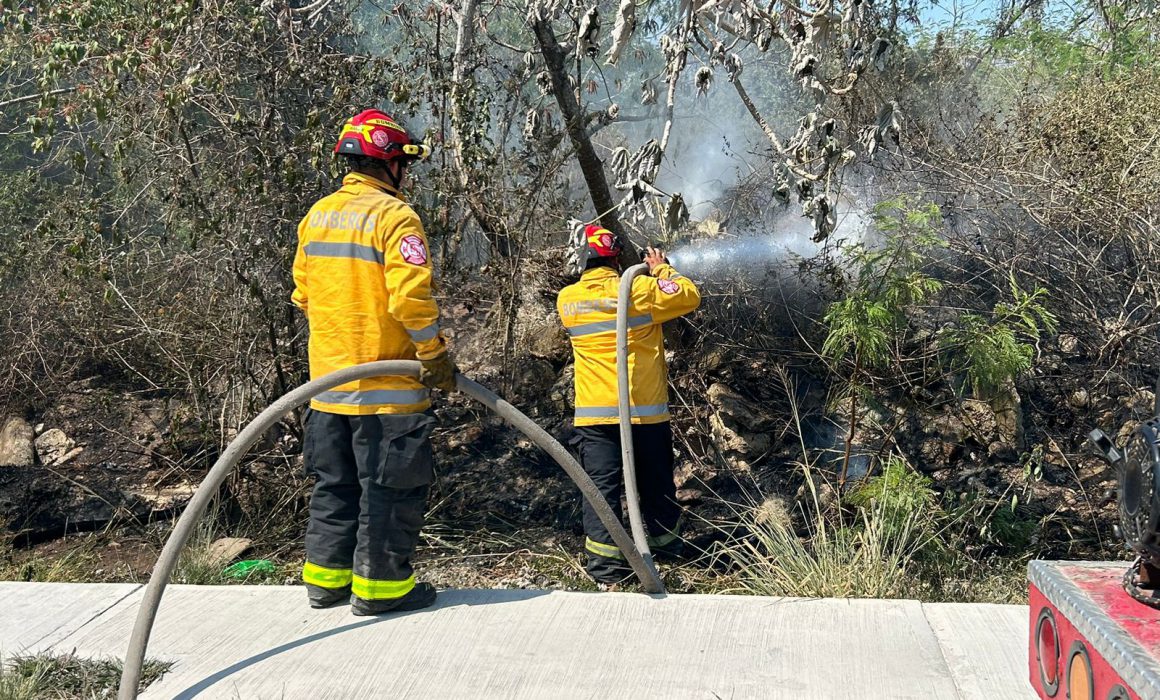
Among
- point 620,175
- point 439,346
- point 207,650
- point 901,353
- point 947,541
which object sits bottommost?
point 947,541

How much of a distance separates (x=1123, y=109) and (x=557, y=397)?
3.88 m

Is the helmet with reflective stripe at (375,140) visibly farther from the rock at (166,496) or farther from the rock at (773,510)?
the rock at (166,496)

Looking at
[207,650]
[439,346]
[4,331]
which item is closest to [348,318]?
[439,346]

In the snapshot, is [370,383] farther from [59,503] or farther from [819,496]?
[59,503]

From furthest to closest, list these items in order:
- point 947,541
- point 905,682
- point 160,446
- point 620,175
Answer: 1. point 160,446
2. point 947,541
3. point 620,175
4. point 905,682

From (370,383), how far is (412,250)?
1.67ft

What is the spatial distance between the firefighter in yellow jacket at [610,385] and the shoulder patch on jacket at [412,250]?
1480 mm

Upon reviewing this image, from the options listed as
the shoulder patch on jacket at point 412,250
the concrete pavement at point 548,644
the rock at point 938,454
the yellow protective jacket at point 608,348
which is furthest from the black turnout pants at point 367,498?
the rock at point 938,454

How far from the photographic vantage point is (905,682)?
307 cm

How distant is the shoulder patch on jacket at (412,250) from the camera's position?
3562 mm

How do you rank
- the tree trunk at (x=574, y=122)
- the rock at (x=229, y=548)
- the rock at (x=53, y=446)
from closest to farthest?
the rock at (x=229, y=548) → the tree trunk at (x=574, y=122) → the rock at (x=53, y=446)

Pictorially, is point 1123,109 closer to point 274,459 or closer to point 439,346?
point 439,346

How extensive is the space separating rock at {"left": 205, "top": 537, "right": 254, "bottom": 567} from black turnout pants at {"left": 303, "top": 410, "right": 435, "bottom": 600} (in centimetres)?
161

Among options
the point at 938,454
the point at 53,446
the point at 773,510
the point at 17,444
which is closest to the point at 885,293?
the point at 773,510
